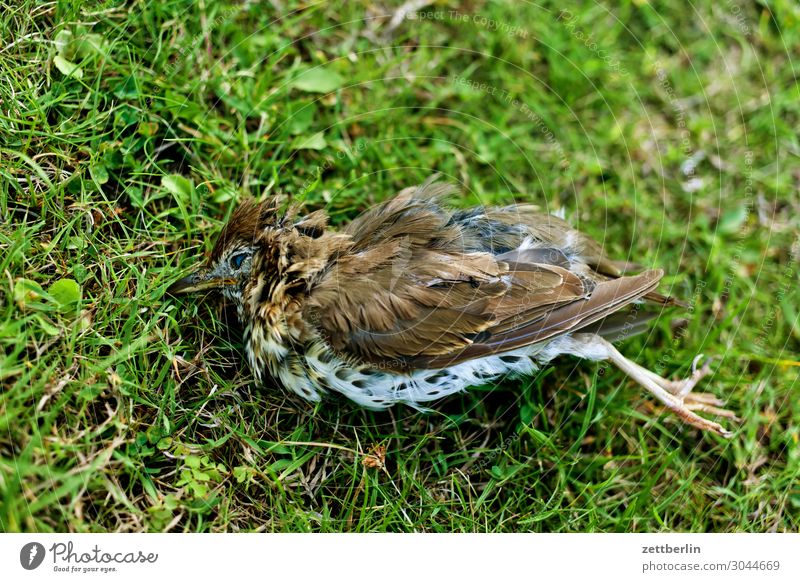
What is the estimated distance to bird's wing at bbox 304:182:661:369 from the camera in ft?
12.4

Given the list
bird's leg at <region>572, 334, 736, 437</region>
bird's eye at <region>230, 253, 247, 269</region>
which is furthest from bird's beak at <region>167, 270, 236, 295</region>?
bird's leg at <region>572, 334, 736, 437</region>

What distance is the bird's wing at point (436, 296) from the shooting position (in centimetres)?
378

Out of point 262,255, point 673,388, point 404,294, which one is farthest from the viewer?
point 673,388

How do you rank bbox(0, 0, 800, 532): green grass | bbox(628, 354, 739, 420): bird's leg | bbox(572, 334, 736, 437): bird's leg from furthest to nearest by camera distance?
bbox(628, 354, 739, 420): bird's leg
bbox(572, 334, 736, 437): bird's leg
bbox(0, 0, 800, 532): green grass

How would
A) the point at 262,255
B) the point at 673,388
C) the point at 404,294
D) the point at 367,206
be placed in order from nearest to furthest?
1. the point at 404,294
2. the point at 262,255
3. the point at 673,388
4. the point at 367,206

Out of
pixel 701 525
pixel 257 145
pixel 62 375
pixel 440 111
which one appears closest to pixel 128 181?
pixel 257 145

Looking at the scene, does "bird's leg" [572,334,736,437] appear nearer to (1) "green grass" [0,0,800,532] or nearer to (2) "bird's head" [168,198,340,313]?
(1) "green grass" [0,0,800,532]

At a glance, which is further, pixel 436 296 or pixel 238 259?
pixel 238 259

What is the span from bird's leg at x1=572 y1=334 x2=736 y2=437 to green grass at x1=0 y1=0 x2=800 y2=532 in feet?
0.48

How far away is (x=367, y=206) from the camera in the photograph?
479 cm

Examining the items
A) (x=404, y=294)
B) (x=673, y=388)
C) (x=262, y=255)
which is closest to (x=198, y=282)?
(x=262, y=255)

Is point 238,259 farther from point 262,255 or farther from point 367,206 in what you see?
point 367,206

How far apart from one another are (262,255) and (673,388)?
2.90 meters
